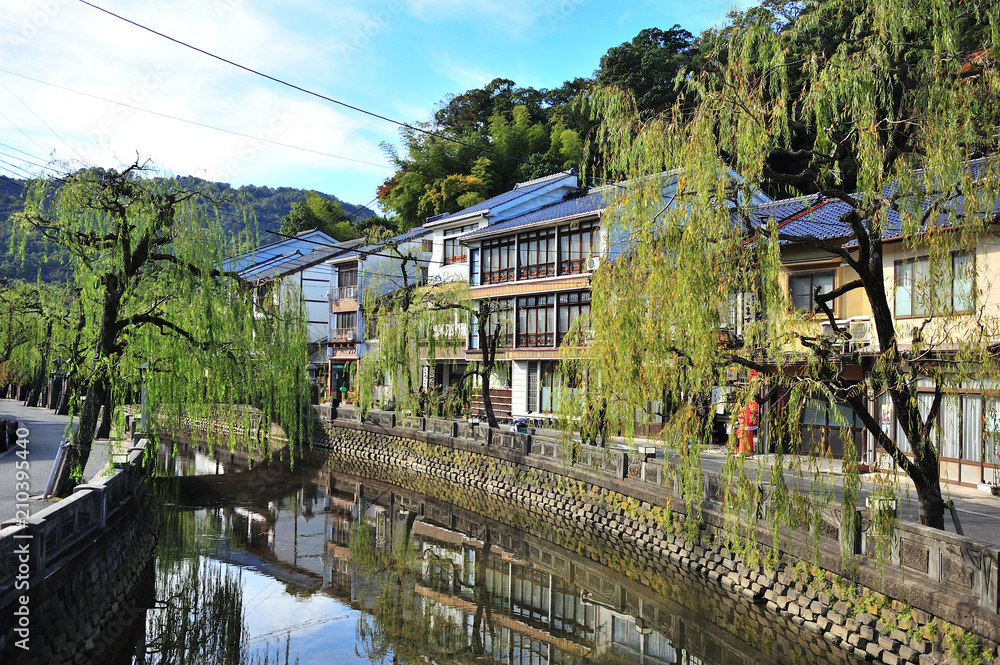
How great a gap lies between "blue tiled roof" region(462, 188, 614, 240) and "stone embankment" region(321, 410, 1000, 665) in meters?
10.6

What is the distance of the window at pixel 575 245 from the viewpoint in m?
28.2

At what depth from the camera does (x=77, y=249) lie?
12547 mm

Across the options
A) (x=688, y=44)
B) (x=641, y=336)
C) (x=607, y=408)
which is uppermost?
(x=688, y=44)

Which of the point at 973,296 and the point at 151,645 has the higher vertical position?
the point at 973,296

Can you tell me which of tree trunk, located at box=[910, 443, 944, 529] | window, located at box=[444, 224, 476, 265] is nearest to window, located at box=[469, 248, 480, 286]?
window, located at box=[444, 224, 476, 265]

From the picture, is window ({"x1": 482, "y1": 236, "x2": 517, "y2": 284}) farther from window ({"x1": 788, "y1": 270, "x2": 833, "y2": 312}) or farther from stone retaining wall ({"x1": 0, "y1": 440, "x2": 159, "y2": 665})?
stone retaining wall ({"x1": 0, "y1": 440, "x2": 159, "y2": 665})

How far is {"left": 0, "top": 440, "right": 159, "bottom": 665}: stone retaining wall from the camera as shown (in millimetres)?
8523

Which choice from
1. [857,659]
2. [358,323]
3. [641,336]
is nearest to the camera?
[857,659]

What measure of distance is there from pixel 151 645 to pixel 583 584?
27.5 ft

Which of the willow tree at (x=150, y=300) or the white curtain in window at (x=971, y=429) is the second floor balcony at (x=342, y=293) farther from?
the white curtain in window at (x=971, y=429)

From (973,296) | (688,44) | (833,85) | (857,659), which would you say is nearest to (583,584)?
(857,659)

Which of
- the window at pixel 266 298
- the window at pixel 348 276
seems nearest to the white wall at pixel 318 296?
the window at pixel 348 276

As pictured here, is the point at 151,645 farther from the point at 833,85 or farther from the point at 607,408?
the point at 833,85

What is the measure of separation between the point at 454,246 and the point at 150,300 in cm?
2282
